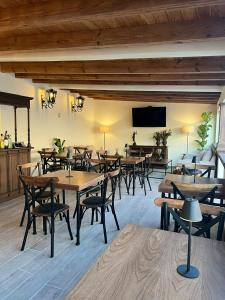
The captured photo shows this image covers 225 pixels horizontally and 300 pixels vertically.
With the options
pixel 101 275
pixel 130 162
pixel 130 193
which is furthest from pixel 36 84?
pixel 101 275

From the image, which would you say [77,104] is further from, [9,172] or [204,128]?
[204,128]

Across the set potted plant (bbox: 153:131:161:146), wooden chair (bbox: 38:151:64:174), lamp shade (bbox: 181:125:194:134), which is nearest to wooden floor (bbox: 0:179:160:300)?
wooden chair (bbox: 38:151:64:174)

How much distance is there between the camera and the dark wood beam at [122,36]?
267cm

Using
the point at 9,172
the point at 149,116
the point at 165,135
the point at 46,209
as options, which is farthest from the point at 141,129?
the point at 46,209

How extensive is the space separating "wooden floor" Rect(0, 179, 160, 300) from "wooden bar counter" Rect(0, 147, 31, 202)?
58 cm

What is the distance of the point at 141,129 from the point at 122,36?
264 inches

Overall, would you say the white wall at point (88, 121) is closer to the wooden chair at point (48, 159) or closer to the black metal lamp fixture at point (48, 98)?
the black metal lamp fixture at point (48, 98)

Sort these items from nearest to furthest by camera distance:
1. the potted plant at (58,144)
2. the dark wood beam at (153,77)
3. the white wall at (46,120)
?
the dark wood beam at (153,77) < the white wall at (46,120) < the potted plant at (58,144)

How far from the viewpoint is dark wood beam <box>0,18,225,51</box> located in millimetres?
2674

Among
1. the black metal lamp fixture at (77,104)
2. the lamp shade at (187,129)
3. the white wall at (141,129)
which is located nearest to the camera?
the black metal lamp fixture at (77,104)

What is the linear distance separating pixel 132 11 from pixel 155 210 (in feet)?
10.9

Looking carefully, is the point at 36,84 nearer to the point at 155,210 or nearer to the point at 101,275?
the point at 155,210

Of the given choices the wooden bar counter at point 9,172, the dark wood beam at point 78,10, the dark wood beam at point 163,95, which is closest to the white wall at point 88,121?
the dark wood beam at point 163,95

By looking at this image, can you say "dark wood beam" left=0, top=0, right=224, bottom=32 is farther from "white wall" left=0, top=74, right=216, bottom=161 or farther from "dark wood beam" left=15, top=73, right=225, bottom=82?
"white wall" left=0, top=74, right=216, bottom=161
